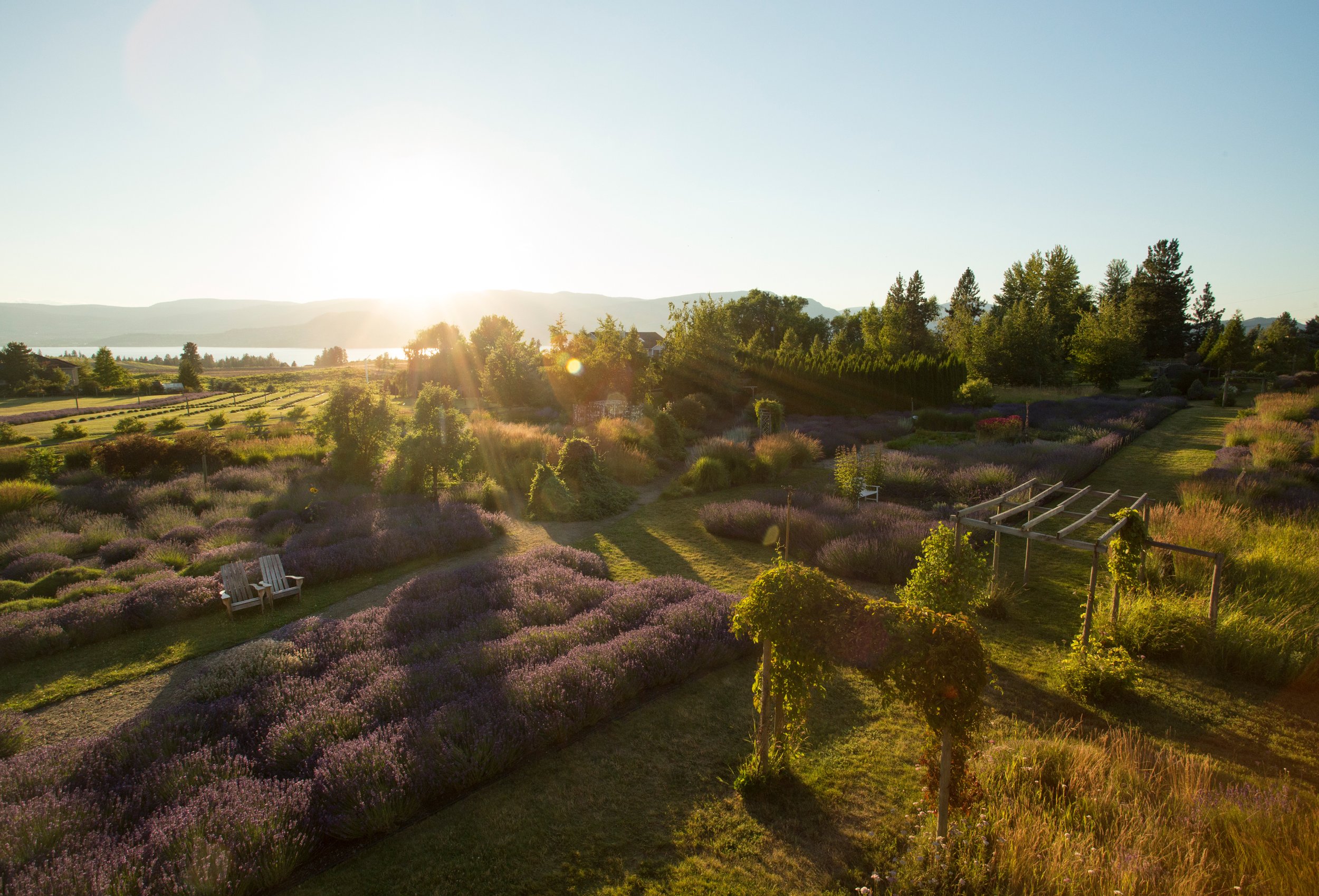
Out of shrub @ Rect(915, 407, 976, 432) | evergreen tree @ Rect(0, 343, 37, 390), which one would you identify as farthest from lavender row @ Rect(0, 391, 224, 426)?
shrub @ Rect(915, 407, 976, 432)

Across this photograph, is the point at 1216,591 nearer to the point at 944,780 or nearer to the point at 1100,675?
the point at 1100,675

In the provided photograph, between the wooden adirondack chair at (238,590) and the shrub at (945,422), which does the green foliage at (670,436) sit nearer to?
the shrub at (945,422)

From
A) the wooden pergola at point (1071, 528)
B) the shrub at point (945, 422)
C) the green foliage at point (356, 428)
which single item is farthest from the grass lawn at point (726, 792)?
the shrub at point (945, 422)

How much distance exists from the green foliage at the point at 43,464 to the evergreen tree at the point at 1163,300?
85.3 metres

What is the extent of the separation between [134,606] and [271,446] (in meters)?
13.4

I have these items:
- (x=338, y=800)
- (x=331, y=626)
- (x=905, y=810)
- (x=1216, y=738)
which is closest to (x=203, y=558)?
(x=331, y=626)

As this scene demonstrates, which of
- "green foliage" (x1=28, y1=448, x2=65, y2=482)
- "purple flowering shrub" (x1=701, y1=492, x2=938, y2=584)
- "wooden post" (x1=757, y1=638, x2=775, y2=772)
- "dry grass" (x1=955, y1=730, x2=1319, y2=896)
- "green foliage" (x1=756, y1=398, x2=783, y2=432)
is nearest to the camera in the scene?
"dry grass" (x1=955, y1=730, x2=1319, y2=896)

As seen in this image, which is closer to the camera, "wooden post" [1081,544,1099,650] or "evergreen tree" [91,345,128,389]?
"wooden post" [1081,544,1099,650]

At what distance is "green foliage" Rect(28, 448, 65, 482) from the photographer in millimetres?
16359

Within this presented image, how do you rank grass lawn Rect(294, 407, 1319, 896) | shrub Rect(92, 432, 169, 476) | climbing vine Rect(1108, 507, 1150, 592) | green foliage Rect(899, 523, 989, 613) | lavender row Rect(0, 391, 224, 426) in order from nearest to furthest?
grass lawn Rect(294, 407, 1319, 896), green foliage Rect(899, 523, 989, 613), climbing vine Rect(1108, 507, 1150, 592), shrub Rect(92, 432, 169, 476), lavender row Rect(0, 391, 224, 426)

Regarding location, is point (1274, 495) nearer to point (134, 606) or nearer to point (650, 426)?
point (650, 426)

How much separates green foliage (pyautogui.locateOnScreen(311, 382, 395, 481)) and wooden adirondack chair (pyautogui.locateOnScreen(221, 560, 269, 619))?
8.49 meters

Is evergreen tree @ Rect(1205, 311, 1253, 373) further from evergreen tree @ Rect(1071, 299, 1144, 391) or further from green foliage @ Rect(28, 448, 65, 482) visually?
green foliage @ Rect(28, 448, 65, 482)

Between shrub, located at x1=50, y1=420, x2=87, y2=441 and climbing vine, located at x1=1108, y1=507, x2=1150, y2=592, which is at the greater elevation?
climbing vine, located at x1=1108, y1=507, x2=1150, y2=592
